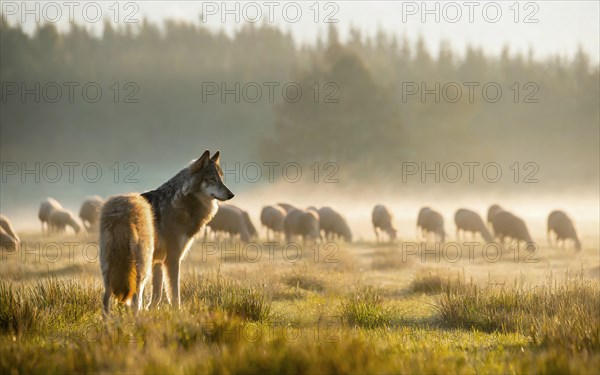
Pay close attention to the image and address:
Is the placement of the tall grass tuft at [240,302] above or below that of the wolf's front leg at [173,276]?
below

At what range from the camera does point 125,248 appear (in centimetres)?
756

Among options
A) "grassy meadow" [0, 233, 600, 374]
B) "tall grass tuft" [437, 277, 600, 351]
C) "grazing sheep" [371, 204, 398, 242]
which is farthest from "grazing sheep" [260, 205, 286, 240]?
"tall grass tuft" [437, 277, 600, 351]

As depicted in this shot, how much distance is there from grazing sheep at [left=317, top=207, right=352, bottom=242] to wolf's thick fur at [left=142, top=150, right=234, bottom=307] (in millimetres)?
20935

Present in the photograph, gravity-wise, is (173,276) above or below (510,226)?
above

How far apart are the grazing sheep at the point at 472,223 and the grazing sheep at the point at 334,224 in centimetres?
520

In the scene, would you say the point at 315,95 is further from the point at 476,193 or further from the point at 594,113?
the point at 594,113

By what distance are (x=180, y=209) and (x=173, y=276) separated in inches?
35.6

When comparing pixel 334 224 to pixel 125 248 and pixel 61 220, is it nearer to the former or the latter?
pixel 61 220

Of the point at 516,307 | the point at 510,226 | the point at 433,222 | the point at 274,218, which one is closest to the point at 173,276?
the point at 516,307

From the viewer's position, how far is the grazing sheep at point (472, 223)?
1246 inches

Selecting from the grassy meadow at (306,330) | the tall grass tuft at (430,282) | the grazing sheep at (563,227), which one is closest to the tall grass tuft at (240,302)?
the grassy meadow at (306,330)

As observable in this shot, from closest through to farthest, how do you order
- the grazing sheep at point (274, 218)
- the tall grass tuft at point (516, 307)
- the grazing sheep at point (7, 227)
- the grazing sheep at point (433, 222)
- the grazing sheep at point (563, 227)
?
the tall grass tuft at point (516, 307)
the grazing sheep at point (7, 227)
the grazing sheep at point (563, 227)
the grazing sheep at point (274, 218)
the grazing sheep at point (433, 222)

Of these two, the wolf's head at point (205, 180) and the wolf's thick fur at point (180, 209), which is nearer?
the wolf's thick fur at point (180, 209)

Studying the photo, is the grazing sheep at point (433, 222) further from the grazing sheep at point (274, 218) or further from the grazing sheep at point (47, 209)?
the grazing sheep at point (47, 209)
